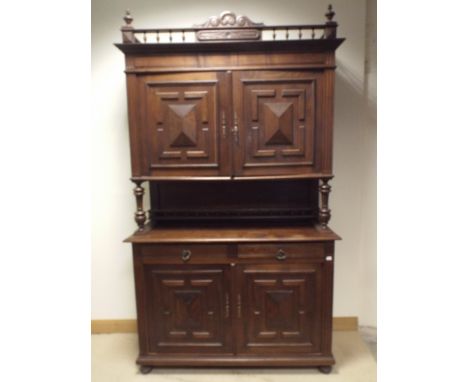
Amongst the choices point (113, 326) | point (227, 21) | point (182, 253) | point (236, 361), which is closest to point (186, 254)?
point (182, 253)

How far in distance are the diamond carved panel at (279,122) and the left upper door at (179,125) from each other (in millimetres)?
234

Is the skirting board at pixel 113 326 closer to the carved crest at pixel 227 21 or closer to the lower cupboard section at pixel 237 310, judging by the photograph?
the lower cupboard section at pixel 237 310

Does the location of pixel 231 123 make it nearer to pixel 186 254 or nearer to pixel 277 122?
pixel 277 122

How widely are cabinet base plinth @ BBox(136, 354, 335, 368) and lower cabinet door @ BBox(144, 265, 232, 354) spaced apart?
0.14 feet

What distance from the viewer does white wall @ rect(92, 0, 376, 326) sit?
6.13 feet

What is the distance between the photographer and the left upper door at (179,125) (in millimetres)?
1562

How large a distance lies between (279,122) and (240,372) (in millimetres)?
1432

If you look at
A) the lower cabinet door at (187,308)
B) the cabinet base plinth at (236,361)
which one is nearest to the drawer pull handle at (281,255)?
the lower cabinet door at (187,308)

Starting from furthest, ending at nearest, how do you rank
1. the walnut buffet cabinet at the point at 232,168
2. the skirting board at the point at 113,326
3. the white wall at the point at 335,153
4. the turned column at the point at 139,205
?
the skirting board at the point at 113,326 < the white wall at the point at 335,153 < the turned column at the point at 139,205 < the walnut buffet cabinet at the point at 232,168

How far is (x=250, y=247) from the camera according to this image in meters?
1.56

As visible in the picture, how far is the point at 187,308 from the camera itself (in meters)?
1.60

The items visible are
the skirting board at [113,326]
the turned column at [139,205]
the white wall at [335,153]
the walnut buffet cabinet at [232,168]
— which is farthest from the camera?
the skirting board at [113,326]

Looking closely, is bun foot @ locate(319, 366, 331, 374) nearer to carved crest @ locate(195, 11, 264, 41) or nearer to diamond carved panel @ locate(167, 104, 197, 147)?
diamond carved panel @ locate(167, 104, 197, 147)

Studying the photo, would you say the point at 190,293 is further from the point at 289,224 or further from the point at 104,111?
the point at 104,111
